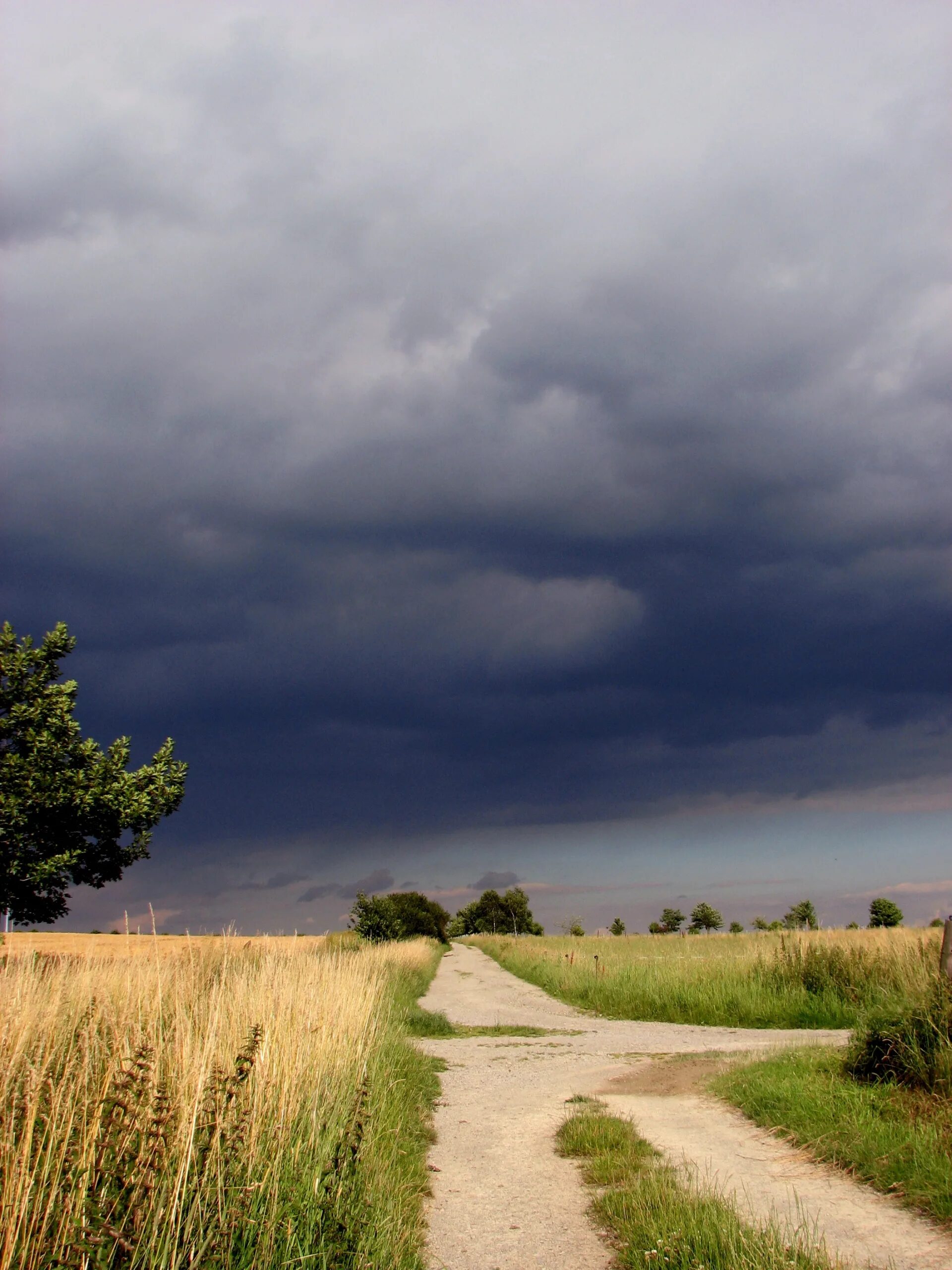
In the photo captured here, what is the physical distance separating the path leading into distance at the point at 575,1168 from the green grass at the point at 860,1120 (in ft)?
0.59

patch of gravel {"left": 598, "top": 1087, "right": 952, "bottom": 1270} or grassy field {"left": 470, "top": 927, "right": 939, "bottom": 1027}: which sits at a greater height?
patch of gravel {"left": 598, "top": 1087, "right": 952, "bottom": 1270}

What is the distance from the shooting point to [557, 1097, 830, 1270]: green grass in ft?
14.5

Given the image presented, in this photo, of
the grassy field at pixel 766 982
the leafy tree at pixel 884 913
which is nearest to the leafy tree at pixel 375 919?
the grassy field at pixel 766 982

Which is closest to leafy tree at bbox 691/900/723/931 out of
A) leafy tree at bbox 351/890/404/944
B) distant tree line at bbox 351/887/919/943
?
distant tree line at bbox 351/887/919/943

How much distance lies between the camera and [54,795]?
65.1 ft

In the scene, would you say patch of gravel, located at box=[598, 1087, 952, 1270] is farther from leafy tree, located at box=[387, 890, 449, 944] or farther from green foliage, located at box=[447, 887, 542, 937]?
green foliage, located at box=[447, 887, 542, 937]

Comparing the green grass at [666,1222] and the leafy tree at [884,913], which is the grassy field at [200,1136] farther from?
the leafy tree at [884,913]

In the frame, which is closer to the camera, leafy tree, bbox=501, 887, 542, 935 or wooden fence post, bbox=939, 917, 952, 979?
wooden fence post, bbox=939, 917, 952, 979

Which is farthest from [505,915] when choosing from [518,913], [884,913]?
[884,913]

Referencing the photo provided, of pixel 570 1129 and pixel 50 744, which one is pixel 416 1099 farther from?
pixel 50 744

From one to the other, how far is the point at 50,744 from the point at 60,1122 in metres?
18.9

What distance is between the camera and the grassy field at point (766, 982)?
1608 cm

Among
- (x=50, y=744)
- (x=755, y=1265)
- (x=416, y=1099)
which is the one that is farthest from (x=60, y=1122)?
(x=50, y=744)

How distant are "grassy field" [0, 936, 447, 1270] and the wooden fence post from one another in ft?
20.4
